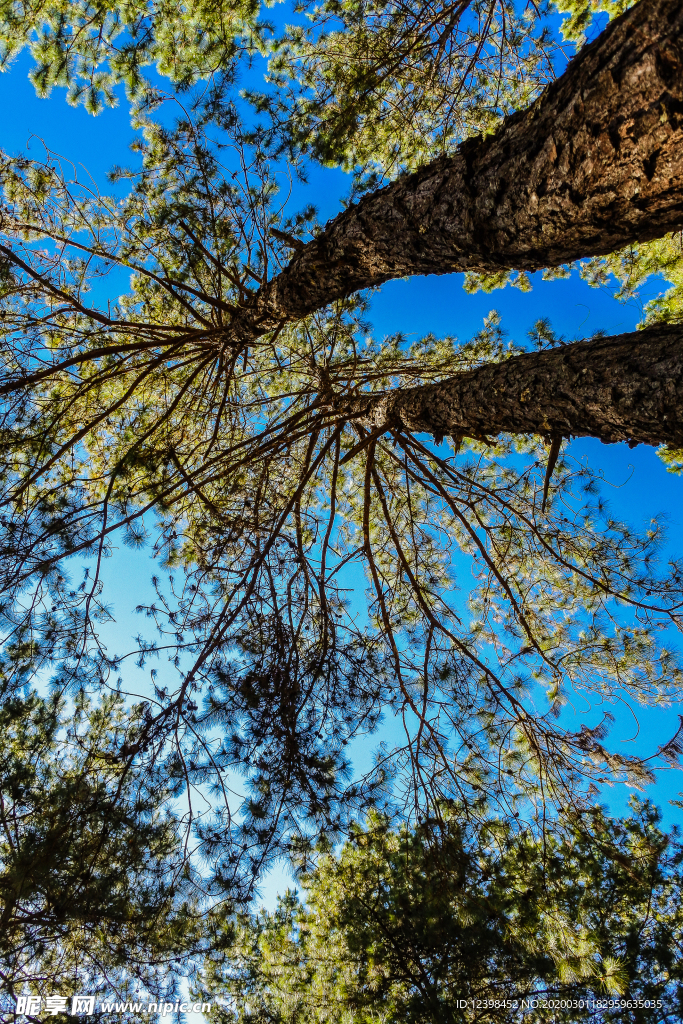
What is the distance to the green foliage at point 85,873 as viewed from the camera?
85.4 inches

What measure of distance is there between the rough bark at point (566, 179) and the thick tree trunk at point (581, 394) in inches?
16.0

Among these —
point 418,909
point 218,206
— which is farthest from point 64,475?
point 418,909

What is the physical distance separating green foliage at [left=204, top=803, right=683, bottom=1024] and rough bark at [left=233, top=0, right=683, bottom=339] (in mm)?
2849

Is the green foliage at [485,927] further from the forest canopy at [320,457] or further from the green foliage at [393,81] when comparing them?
the green foliage at [393,81]

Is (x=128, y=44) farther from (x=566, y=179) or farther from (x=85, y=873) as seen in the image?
(x=85, y=873)

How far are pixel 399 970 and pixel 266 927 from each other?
1.02 metres

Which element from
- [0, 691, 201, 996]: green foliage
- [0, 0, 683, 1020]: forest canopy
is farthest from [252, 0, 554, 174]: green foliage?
[0, 691, 201, 996]: green foliage

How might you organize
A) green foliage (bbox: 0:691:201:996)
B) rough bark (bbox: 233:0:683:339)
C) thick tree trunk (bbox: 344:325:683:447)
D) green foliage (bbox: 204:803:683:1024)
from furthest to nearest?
green foliage (bbox: 204:803:683:1024), green foliage (bbox: 0:691:201:996), thick tree trunk (bbox: 344:325:683:447), rough bark (bbox: 233:0:683:339)

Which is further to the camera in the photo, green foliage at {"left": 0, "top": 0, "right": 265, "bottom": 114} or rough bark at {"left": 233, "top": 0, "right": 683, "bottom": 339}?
green foliage at {"left": 0, "top": 0, "right": 265, "bottom": 114}

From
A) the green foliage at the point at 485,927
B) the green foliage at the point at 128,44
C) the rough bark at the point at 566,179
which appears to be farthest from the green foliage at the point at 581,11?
the green foliage at the point at 485,927

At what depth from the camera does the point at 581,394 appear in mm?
1922

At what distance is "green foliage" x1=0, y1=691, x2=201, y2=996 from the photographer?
217cm

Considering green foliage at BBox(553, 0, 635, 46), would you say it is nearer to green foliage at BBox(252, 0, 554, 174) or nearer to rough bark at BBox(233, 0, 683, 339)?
green foliage at BBox(252, 0, 554, 174)

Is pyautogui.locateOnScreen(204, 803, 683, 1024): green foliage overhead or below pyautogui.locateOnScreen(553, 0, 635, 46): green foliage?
below
